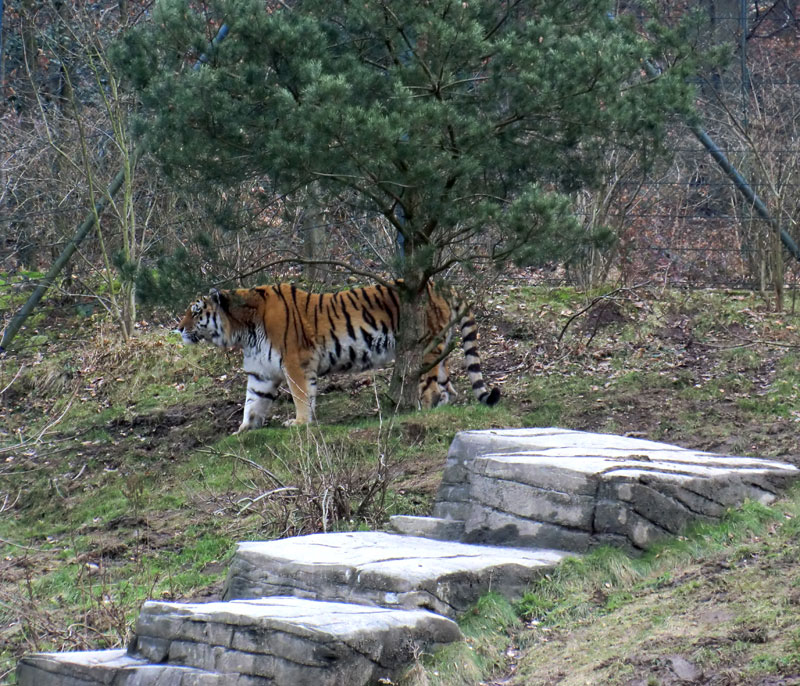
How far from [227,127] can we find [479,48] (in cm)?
227

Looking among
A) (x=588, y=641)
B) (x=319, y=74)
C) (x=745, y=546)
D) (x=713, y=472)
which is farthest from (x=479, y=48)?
(x=588, y=641)

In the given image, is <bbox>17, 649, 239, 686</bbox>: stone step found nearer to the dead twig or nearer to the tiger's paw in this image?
the tiger's paw

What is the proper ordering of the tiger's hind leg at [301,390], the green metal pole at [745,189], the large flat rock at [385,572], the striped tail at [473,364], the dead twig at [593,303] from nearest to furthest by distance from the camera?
1. the large flat rock at [385,572]
2. the striped tail at [473,364]
3. the tiger's hind leg at [301,390]
4. the dead twig at [593,303]
5. the green metal pole at [745,189]

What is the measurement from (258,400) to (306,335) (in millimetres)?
871

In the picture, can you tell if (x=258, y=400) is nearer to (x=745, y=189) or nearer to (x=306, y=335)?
(x=306, y=335)

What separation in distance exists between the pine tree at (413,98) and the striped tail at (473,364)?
1.24 m

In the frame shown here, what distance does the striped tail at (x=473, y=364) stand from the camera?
36.7 feet

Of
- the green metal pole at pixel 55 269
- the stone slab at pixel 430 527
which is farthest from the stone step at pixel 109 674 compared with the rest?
the green metal pole at pixel 55 269

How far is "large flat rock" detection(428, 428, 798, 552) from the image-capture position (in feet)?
21.7

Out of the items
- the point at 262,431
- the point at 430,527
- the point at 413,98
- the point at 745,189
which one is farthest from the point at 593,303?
the point at 430,527

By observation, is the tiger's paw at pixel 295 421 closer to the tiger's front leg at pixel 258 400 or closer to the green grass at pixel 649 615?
the tiger's front leg at pixel 258 400

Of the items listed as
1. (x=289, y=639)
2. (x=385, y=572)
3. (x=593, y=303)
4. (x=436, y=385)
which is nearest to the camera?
(x=289, y=639)

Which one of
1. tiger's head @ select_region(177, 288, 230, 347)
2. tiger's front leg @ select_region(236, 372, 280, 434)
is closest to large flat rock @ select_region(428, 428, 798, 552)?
tiger's front leg @ select_region(236, 372, 280, 434)

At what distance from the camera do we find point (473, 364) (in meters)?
11.5
